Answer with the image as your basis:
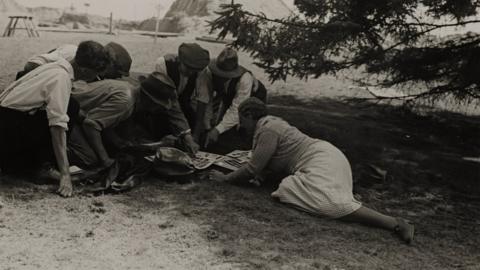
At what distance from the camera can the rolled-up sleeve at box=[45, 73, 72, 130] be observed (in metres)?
3.91

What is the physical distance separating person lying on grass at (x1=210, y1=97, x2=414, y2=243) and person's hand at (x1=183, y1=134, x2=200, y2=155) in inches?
18.2

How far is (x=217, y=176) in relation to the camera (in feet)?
15.8

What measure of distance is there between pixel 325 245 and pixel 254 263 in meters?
0.63

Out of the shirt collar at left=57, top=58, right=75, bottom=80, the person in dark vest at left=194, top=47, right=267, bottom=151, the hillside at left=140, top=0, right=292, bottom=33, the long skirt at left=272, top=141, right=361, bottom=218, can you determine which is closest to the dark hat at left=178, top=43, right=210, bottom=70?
the person in dark vest at left=194, top=47, right=267, bottom=151

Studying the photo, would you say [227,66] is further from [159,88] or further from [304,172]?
[304,172]

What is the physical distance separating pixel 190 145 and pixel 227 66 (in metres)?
0.97

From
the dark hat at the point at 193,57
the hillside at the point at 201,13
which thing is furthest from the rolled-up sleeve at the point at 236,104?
the hillside at the point at 201,13

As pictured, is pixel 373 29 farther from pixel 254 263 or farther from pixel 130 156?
pixel 254 263

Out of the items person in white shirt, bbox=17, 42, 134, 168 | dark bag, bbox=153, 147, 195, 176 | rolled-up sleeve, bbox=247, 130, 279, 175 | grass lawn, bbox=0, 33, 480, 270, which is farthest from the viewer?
dark bag, bbox=153, 147, 195, 176

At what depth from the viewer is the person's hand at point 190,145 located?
5.22m

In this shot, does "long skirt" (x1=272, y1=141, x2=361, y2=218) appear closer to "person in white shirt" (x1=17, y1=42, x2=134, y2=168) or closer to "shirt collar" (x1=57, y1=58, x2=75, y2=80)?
"person in white shirt" (x1=17, y1=42, x2=134, y2=168)

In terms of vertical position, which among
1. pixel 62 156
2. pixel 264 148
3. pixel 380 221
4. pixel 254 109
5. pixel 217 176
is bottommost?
pixel 217 176

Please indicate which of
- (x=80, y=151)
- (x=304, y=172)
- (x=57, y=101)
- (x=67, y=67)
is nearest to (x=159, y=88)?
(x=80, y=151)

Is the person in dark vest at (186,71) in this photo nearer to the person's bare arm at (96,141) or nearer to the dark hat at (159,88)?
the dark hat at (159,88)
